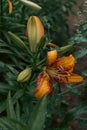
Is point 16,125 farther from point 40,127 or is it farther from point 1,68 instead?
point 1,68

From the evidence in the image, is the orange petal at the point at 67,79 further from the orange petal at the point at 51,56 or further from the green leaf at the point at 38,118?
the green leaf at the point at 38,118

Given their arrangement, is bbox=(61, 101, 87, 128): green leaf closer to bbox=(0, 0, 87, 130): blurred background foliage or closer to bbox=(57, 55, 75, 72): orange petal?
bbox=(0, 0, 87, 130): blurred background foliage

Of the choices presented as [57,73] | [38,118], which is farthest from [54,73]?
[38,118]

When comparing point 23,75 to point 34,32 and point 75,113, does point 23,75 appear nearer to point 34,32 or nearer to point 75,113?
point 34,32

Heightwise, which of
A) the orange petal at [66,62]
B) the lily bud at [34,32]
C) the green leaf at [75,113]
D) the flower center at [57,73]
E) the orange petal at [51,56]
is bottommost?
the green leaf at [75,113]

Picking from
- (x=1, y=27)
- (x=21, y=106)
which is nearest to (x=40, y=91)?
(x=21, y=106)

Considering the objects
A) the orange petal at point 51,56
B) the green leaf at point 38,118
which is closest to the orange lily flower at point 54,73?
the orange petal at point 51,56

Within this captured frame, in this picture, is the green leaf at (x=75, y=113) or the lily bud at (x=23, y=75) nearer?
the lily bud at (x=23, y=75)

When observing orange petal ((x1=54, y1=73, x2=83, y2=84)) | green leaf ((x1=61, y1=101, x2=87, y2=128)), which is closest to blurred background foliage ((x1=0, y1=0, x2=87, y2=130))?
green leaf ((x1=61, y1=101, x2=87, y2=128))

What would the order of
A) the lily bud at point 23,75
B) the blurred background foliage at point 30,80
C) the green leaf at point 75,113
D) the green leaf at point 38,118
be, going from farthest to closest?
the green leaf at point 75,113 → the blurred background foliage at point 30,80 → the lily bud at point 23,75 → the green leaf at point 38,118
